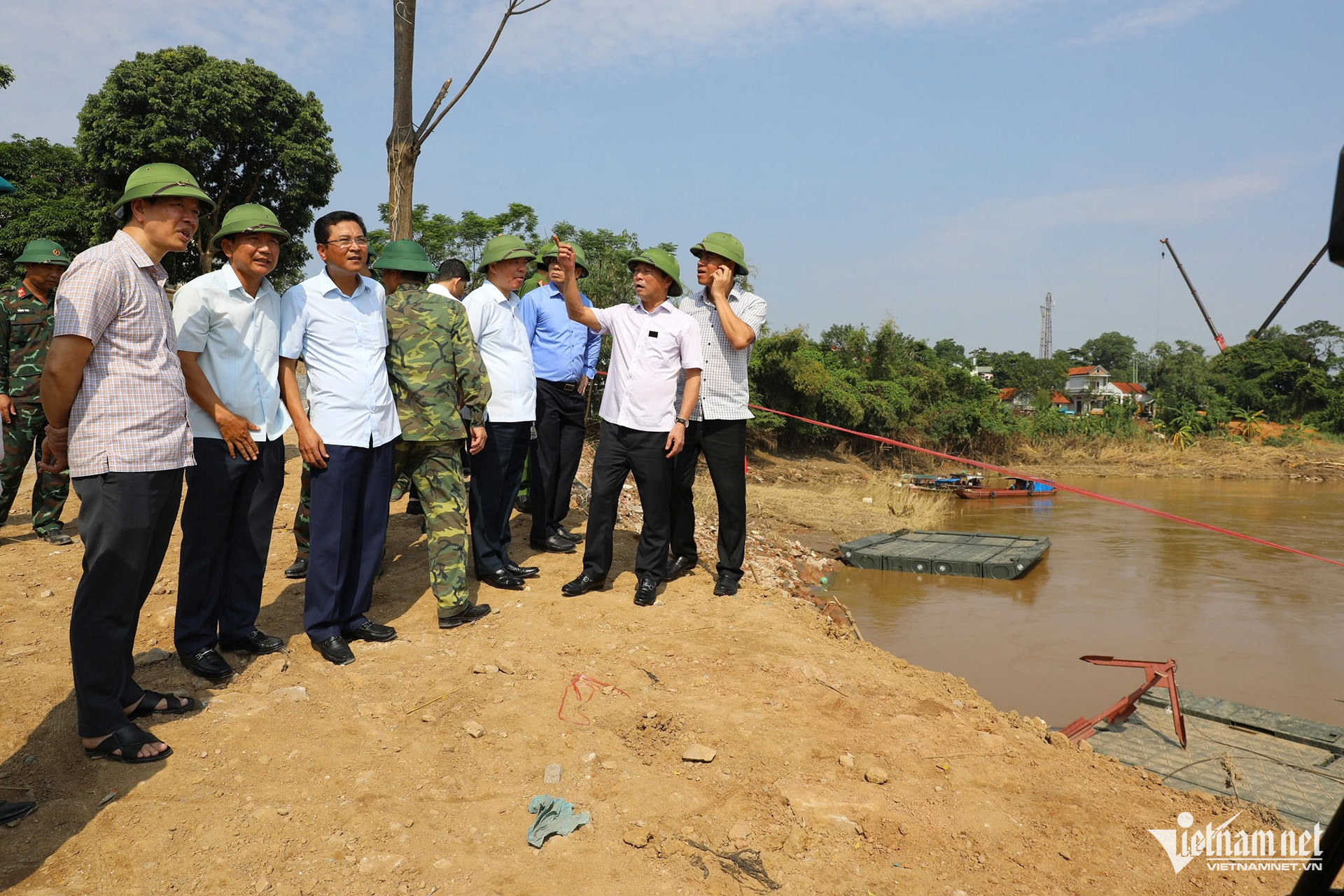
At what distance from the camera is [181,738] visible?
2904mm

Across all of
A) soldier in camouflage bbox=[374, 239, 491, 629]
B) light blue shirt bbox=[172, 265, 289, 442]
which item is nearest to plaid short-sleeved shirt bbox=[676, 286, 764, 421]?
soldier in camouflage bbox=[374, 239, 491, 629]

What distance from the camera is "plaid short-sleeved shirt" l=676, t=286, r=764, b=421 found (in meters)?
4.69

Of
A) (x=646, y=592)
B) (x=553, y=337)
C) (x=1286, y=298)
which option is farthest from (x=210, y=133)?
(x=1286, y=298)

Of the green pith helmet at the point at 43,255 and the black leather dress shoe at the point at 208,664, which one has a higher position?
the green pith helmet at the point at 43,255

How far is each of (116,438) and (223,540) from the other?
918 mm

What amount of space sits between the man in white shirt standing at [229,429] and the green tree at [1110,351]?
81.9 m

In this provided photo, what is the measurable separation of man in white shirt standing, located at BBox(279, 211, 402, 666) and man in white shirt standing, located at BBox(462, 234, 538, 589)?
864mm

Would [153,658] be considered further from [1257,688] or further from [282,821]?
[1257,688]

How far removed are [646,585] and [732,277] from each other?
1758 mm

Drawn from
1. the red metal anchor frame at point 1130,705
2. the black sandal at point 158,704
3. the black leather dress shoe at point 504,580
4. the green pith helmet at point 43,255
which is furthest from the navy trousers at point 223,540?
the red metal anchor frame at point 1130,705

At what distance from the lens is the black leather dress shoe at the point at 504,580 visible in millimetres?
4672

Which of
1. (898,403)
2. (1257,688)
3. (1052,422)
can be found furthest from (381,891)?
(1052,422)

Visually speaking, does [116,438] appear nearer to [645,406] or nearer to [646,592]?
[645,406]

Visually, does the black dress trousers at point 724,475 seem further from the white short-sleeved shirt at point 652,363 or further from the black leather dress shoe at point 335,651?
the black leather dress shoe at point 335,651
